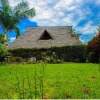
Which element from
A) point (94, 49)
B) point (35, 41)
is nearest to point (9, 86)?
point (94, 49)

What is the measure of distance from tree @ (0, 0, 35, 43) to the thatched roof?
2725 mm

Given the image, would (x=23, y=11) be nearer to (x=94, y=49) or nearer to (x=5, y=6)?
(x=5, y=6)

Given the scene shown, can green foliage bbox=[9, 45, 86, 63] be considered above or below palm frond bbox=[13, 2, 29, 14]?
below

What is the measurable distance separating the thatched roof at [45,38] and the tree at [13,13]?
2725 millimetres

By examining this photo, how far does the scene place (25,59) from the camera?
38.3 meters

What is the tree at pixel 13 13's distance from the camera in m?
40.8

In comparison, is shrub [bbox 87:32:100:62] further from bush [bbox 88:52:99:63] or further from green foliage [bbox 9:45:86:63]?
green foliage [bbox 9:45:86:63]

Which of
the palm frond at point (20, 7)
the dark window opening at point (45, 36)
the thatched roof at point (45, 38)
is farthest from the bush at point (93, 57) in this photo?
the palm frond at point (20, 7)

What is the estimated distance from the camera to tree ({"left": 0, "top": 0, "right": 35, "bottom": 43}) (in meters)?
40.8

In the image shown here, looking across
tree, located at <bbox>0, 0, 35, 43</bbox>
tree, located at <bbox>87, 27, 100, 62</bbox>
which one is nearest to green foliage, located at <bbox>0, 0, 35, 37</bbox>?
tree, located at <bbox>0, 0, 35, 43</bbox>

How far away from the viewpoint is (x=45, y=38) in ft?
141

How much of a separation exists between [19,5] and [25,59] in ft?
29.3

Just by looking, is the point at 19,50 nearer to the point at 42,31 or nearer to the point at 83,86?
the point at 42,31

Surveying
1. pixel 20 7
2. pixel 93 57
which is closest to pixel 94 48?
pixel 93 57
